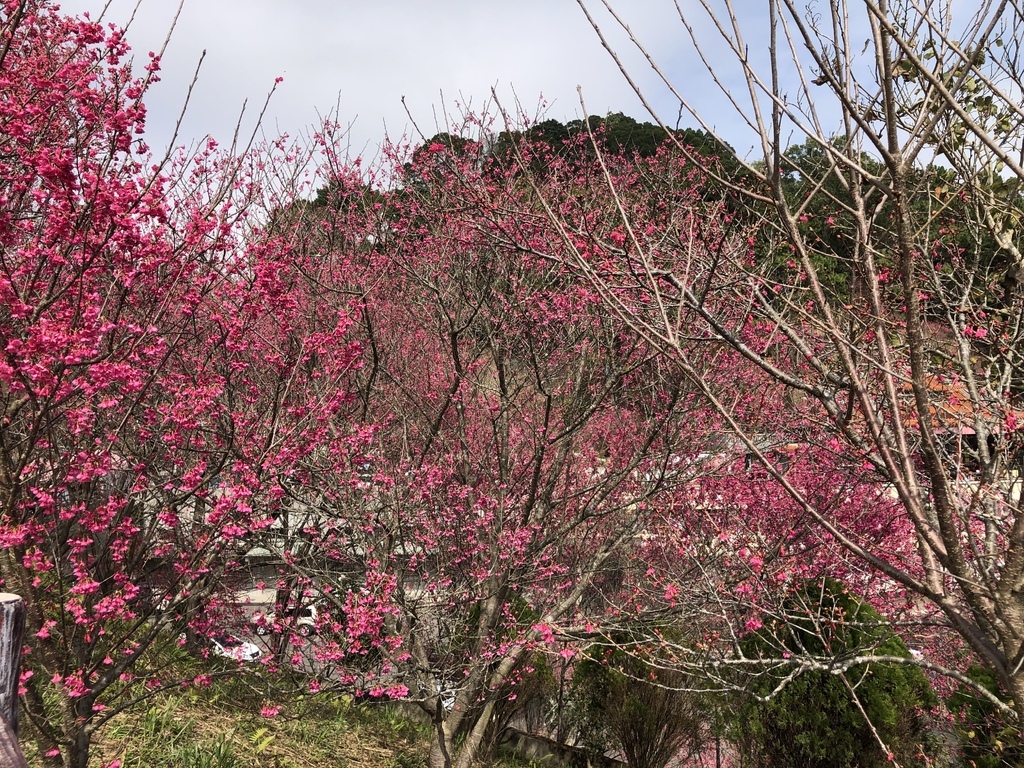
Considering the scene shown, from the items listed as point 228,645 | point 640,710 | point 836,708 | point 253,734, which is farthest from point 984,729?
point 228,645

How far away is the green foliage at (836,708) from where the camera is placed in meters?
6.18

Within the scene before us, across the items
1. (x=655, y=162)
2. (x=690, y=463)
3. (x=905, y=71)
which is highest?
(x=655, y=162)

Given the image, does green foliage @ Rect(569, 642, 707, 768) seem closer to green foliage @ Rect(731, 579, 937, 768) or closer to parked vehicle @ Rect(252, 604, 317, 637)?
green foliage @ Rect(731, 579, 937, 768)

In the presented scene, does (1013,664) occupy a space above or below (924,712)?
above

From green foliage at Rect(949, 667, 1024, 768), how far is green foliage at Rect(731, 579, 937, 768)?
332mm

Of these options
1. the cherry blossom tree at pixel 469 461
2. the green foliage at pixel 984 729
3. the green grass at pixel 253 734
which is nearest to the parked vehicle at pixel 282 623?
the cherry blossom tree at pixel 469 461

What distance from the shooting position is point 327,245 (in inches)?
331

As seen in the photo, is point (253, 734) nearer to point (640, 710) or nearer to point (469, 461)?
point (469, 461)

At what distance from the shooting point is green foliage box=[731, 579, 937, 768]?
6.18 meters

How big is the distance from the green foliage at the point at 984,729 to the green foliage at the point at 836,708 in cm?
33

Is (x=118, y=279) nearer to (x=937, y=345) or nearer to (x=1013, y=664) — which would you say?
(x=1013, y=664)

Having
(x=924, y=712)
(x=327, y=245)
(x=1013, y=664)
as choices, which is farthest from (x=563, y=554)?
(x=1013, y=664)

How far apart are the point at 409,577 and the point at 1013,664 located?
21.0 feet

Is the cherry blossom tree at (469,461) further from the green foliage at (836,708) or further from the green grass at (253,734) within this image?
the green foliage at (836,708)
